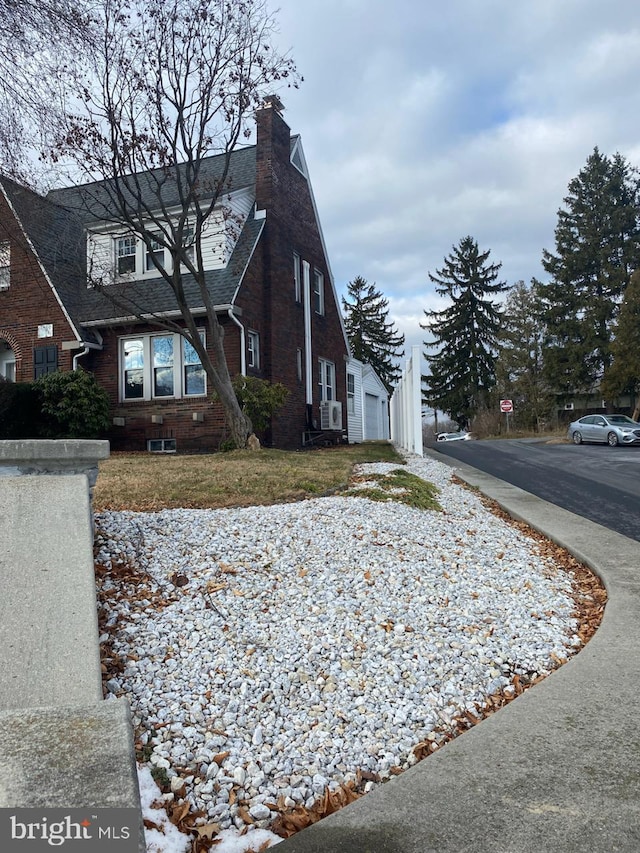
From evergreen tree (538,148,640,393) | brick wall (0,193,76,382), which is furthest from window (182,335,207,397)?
evergreen tree (538,148,640,393)

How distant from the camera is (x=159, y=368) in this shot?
49.6ft

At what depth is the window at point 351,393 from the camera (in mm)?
22578

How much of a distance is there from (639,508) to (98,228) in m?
13.7

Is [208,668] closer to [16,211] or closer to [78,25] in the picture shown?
[78,25]

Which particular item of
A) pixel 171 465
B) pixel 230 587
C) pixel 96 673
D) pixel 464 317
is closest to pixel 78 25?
pixel 171 465

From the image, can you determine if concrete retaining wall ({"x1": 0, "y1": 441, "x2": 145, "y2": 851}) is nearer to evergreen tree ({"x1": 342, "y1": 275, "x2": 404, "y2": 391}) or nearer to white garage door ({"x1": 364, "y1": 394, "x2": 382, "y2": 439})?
white garage door ({"x1": 364, "y1": 394, "x2": 382, "y2": 439})

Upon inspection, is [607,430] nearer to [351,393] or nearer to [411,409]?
[351,393]

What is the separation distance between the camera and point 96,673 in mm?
2756

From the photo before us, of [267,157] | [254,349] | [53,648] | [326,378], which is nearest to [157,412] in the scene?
[254,349]

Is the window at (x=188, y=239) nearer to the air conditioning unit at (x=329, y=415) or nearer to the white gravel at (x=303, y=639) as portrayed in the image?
the air conditioning unit at (x=329, y=415)

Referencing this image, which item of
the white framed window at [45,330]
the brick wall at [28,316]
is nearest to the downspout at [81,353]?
the brick wall at [28,316]

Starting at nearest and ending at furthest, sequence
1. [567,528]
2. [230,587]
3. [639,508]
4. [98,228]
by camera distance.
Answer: [230,587] < [567,528] < [639,508] < [98,228]

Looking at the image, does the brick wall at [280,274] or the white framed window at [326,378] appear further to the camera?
the white framed window at [326,378]

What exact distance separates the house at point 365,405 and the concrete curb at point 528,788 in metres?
19.0
